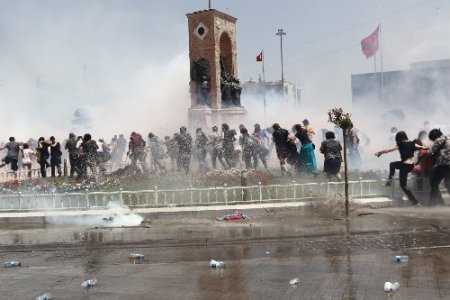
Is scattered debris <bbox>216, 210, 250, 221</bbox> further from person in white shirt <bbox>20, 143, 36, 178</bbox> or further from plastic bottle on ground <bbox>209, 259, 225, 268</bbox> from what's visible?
person in white shirt <bbox>20, 143, 36, 178</bbox>

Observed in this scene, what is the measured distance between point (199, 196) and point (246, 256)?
5072 mm

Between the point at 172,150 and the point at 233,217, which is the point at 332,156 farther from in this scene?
the point at 172,150

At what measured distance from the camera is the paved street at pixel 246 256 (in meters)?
6.50

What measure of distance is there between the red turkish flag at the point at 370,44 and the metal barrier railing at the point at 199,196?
30782 mm

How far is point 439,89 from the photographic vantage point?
212 ft

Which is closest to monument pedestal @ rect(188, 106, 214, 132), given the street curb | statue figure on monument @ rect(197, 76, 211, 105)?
statue figure on monument @ rect(197, 76, 211, 105)

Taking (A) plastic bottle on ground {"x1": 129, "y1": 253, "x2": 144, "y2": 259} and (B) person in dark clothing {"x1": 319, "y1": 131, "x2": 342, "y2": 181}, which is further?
(B) person in dark clothing {"x1": 319, "y1": 131, "x2": 342, "y2": 181}

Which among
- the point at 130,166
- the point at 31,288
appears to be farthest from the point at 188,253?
the point at 130,166

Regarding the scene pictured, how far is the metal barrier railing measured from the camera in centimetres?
1311

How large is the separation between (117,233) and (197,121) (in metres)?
15.3

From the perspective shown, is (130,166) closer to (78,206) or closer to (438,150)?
(78,206)

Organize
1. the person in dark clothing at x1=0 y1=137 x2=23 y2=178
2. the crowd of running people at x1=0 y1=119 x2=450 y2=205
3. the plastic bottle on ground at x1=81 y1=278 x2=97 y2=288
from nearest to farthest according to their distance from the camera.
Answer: the plastic bottle on ground at x1=81 y1=278 x2=97 y2=288
the crowd of running people at x1=0 y1=119 x2=450 y2=205
the person in dark clothing at x1=0 y1=137 x2=23 y2=178

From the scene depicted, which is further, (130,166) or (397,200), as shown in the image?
(130,166)

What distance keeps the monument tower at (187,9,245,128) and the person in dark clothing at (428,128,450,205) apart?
14556 mm
